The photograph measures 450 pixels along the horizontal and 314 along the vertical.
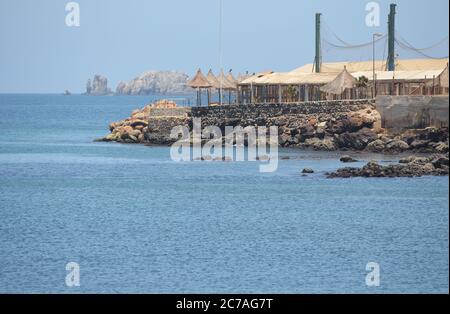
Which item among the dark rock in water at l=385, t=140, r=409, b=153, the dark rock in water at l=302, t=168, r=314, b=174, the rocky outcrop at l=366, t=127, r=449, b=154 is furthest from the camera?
the dark rock in water at l=385, t=140, r=409, b=153

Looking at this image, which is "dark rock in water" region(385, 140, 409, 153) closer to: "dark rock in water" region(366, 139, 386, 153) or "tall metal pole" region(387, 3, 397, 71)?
"dark rock in water" region(366, 139, 386, 153)

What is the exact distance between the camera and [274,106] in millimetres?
76250

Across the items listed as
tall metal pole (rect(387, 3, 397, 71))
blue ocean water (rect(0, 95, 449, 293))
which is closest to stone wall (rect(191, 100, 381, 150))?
blue ocean water (rect(0, 95, 449, 293))

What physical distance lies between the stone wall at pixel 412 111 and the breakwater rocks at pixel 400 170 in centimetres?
1230

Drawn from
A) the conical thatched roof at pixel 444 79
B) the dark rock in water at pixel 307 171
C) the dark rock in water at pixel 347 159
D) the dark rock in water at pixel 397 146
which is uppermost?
the conical thatched roof at pixel 444 79

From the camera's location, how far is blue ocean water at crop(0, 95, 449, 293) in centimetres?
3619

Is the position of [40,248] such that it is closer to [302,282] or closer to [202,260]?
[202,260]

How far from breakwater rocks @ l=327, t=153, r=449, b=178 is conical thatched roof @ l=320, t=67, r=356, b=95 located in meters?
18.6

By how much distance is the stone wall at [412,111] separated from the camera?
229 ft

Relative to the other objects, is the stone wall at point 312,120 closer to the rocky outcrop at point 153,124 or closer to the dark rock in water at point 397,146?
the rocky outcrop at point 153,124

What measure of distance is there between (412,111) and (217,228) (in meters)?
28.4

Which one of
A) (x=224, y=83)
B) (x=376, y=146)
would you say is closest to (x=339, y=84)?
(x=376, y=146)

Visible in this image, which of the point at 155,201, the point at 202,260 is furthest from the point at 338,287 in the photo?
the point at 155,201

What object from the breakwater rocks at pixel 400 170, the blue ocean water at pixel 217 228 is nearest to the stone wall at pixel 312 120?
the blue ocean water at pixel 217 228
